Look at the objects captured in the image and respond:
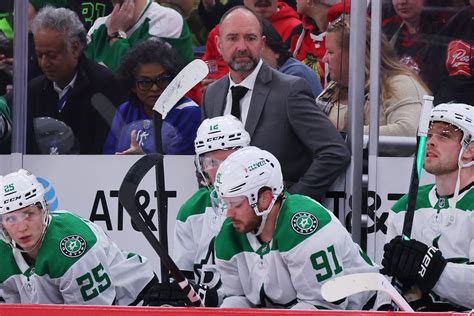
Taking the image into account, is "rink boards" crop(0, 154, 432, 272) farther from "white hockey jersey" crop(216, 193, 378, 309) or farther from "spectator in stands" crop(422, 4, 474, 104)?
"spectator in stands" crop(422, 4, 474, 104)

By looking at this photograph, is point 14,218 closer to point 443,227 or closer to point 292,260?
point 292,260

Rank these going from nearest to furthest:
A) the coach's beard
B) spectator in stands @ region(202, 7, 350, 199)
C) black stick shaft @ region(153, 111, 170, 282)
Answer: black stick shaft @ region(153, 111, 170, 282)
spectator in stands @ region(202, 7, 350, 199)
the coach's beard

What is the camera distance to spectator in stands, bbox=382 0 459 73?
19.6ft

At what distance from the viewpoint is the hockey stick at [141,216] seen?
4.90m

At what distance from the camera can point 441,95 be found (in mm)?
5926

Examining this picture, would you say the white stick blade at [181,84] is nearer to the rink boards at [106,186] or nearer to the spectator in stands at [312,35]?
the rink boards at [106,186]

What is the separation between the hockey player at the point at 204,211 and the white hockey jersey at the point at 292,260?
0.34 meters

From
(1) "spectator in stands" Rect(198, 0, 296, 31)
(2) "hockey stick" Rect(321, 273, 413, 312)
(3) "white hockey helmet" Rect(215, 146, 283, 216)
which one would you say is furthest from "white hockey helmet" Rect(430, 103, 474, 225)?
(1) "spectator in stands" Rect(198, 0, 296, 31)

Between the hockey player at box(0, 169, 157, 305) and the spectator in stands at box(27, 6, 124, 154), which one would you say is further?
the spectator in stands at box(27, 6, 124, 154)

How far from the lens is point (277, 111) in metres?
5.90

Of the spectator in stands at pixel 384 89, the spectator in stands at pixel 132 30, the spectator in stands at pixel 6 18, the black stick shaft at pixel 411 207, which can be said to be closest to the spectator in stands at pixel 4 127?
the spectator in stands at pixel 6 18

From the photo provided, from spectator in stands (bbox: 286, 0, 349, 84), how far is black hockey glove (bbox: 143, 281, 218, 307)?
1.39m

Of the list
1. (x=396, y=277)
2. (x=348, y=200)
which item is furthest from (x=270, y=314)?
(x=348, y=200)

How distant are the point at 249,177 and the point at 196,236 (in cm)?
75
